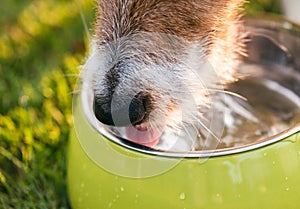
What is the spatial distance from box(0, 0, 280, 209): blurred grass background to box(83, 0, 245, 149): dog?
44 centimetres

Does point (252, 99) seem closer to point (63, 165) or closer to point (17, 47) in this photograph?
point (63, 165)

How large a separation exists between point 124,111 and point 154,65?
0.62ft

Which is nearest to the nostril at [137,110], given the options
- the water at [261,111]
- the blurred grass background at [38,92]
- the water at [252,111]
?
the water at [252,111]

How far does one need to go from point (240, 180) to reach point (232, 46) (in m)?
0.59

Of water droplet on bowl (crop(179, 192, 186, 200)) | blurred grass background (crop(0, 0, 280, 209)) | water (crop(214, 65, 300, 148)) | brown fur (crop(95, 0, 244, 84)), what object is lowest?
blurred grass background (crop(0, 0, 280, 209))

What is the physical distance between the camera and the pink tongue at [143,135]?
190cm

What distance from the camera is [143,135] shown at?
1.92 m

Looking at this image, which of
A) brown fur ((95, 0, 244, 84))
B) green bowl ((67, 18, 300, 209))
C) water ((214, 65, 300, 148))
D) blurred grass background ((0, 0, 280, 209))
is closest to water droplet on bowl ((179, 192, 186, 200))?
green bowl ((67, 18, 300, 209))

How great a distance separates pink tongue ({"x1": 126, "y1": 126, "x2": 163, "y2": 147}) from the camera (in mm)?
1904

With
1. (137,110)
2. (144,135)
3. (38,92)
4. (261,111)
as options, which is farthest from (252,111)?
(38,92)

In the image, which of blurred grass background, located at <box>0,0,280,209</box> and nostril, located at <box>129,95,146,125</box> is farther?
blurred grass background, located at <box>0,0,280,209</box>

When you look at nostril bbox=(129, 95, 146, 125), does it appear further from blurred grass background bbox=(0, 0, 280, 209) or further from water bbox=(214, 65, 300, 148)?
blurred grass background bbox=(0, 0, 280, 209)

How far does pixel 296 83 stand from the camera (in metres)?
2.40

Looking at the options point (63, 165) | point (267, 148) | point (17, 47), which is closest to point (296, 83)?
point (267, 148)
